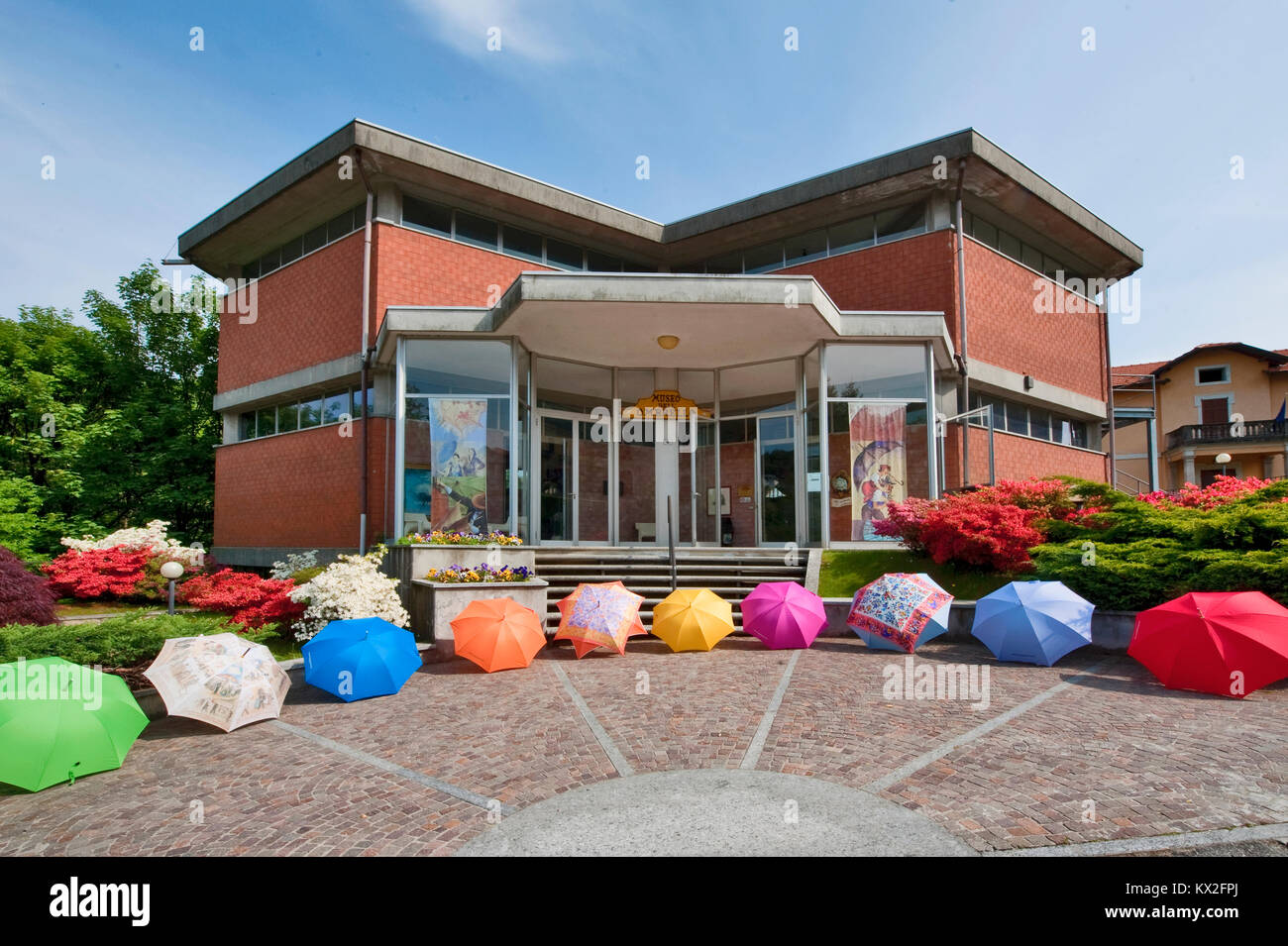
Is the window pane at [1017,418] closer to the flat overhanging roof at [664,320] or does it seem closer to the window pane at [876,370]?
→ the flat overhanging roof at [664,320]

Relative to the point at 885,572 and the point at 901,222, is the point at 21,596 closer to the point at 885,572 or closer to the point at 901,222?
the point at 885,572

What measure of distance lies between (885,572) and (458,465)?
7.39 metres

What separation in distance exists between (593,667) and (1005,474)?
42.9ft

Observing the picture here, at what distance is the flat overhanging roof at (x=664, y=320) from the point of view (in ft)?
38.2

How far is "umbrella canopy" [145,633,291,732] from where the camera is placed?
5766 mm

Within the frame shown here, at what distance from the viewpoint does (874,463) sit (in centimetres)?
1370

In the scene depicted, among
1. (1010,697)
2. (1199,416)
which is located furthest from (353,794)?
(1199,416)

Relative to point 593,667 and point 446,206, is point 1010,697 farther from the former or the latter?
point 446,206

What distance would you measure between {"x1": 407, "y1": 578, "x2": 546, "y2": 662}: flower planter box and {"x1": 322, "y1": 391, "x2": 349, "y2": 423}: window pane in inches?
319

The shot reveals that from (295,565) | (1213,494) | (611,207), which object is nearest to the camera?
(1213,494)

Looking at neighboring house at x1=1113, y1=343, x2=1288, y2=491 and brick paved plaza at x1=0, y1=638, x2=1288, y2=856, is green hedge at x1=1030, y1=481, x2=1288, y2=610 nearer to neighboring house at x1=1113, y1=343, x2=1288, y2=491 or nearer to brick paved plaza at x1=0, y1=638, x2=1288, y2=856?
brick paved plaza at x1=0, y1=638, x2=1288, y2=856

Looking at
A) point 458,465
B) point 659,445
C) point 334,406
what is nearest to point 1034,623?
point 458,465

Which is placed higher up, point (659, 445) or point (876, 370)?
point (876, 370)

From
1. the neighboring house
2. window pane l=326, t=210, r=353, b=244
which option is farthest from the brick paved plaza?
the neighboring house
